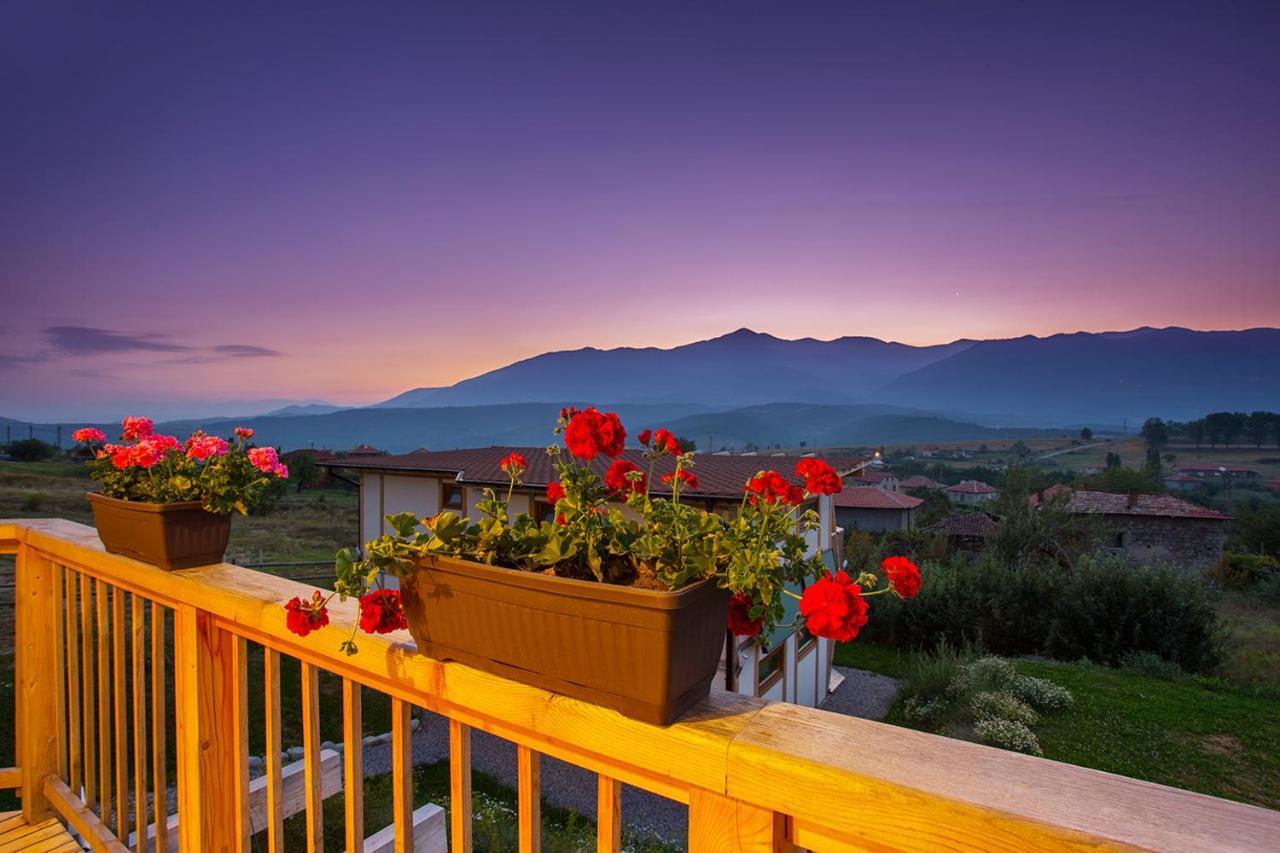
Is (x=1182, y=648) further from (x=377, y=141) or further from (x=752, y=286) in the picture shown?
(x=752, y=286)

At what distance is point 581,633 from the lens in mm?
754

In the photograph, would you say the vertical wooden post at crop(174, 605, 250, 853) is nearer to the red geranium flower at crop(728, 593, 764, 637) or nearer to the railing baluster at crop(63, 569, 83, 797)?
the railing baluster at crop(63, 569, 83, 797)

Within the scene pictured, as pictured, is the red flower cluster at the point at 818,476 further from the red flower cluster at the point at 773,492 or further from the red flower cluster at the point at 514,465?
the red flower cluster at the point at 514,465

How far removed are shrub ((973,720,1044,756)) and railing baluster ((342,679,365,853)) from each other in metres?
7.85

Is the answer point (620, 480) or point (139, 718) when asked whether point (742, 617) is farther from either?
point (139, 718)

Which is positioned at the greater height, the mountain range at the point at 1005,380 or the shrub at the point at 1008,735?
the mountain range at the point at 1005,380

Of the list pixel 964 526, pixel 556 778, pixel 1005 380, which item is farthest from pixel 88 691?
pixel 1005 380

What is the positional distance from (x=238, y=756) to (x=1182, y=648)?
52.5 ft

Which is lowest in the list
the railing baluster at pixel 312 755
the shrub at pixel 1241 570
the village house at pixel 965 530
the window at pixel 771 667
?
the shrub at pixel 1241 570

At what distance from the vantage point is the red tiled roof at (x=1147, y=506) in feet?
81.9

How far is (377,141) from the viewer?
886 centimetres

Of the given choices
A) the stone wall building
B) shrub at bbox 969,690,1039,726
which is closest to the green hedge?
shrub at bbox 969,690,1039,726

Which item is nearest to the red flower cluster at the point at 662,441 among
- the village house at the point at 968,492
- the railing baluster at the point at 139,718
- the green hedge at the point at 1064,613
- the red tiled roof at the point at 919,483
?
the railing baluster at the point at 139,718

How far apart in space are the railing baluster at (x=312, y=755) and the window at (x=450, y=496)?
10.4 meters
